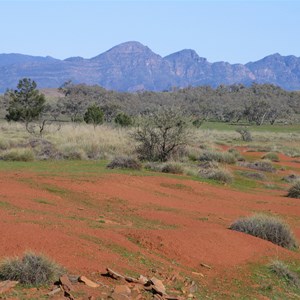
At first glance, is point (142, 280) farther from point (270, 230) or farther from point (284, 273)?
point (270, 230)

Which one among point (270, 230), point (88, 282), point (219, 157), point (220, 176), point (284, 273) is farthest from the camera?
point (219, 157)

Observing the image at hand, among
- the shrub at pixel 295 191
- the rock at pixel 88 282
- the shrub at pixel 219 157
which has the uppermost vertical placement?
the rock at pixel 88 282

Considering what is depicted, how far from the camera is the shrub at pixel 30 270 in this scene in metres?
8.46

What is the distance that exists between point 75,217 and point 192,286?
4.84 m

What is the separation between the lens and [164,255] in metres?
11.7

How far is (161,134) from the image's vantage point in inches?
1323

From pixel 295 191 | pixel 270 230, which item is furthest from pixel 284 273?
pixel 295 191

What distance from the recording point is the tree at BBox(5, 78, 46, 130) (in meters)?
53.3

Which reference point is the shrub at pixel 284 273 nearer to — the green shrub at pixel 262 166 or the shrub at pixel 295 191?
the shrub at pixel 295 191

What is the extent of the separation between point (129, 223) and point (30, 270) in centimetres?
613

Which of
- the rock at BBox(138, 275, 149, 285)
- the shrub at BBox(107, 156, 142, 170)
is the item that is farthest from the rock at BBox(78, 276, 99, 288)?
the shrub at BBox(107, 156, 142, 170)

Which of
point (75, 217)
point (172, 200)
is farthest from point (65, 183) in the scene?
point (75, 217)

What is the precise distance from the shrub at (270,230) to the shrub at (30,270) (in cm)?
774

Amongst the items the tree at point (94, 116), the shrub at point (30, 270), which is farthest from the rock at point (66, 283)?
the tree at point (94, 116)
